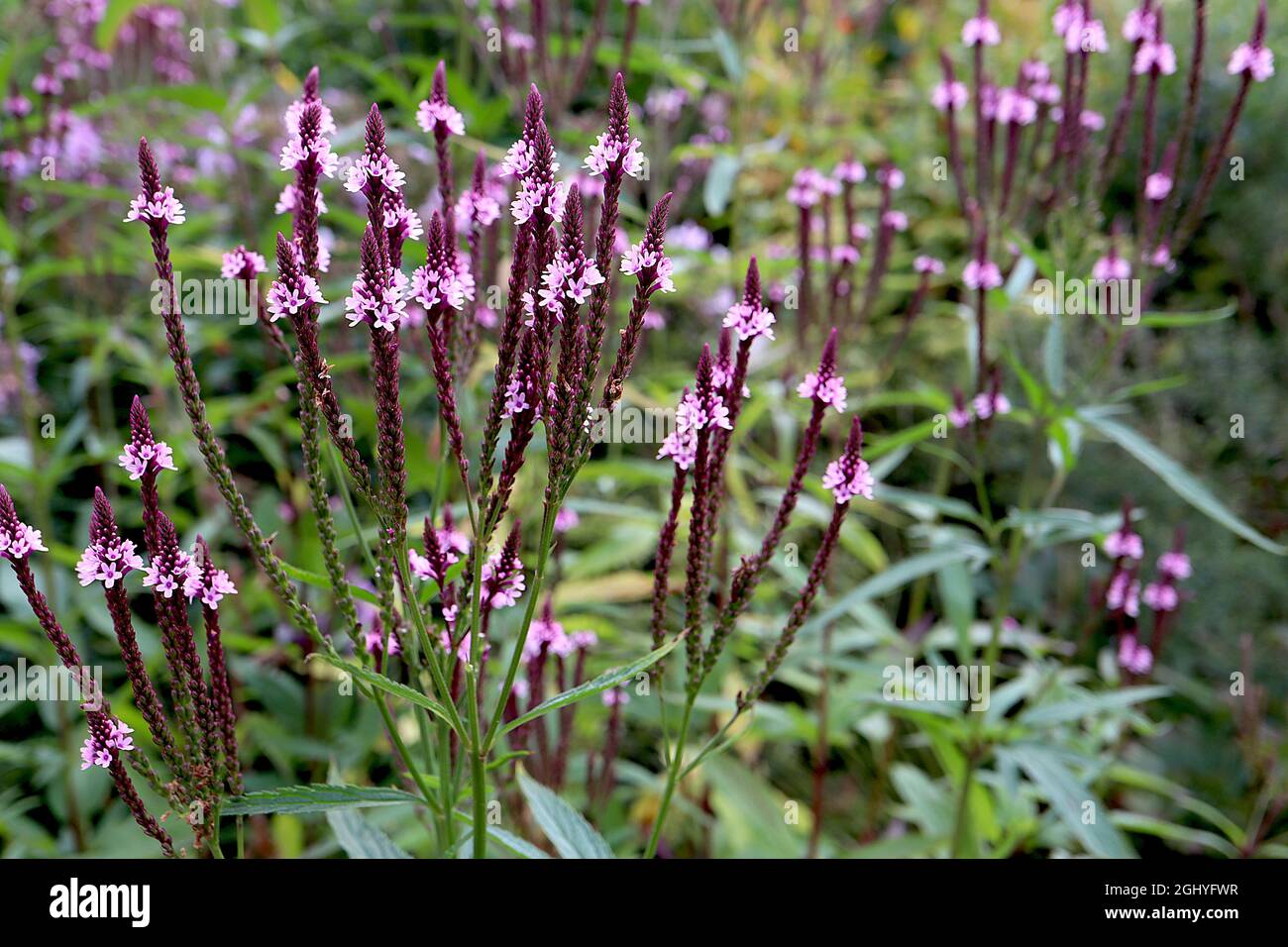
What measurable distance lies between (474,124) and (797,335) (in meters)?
0.93

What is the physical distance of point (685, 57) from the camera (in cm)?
477

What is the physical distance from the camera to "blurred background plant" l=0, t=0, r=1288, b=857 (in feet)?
7.46

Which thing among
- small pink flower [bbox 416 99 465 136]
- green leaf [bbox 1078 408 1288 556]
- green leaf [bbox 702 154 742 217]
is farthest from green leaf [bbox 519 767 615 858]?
green leaf [bbox 702 154 742 217]

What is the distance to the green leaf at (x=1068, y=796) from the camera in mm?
1828

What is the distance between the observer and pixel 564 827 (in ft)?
3.89

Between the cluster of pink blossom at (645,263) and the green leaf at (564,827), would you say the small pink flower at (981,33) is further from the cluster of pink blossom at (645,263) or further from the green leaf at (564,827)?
the green leaf at (564,827)

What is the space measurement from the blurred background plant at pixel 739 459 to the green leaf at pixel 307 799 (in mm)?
170

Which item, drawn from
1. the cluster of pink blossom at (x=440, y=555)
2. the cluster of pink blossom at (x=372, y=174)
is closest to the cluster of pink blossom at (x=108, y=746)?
the cluster of pink blossom at (x=440, y=555)

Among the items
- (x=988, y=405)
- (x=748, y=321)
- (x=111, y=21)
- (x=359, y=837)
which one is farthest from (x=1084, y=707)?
(x=111, y=21)

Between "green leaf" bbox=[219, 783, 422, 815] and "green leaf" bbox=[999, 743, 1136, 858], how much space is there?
4.39 feet

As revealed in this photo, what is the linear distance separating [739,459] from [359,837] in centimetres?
174

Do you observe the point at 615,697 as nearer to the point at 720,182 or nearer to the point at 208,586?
the point at 208,586
